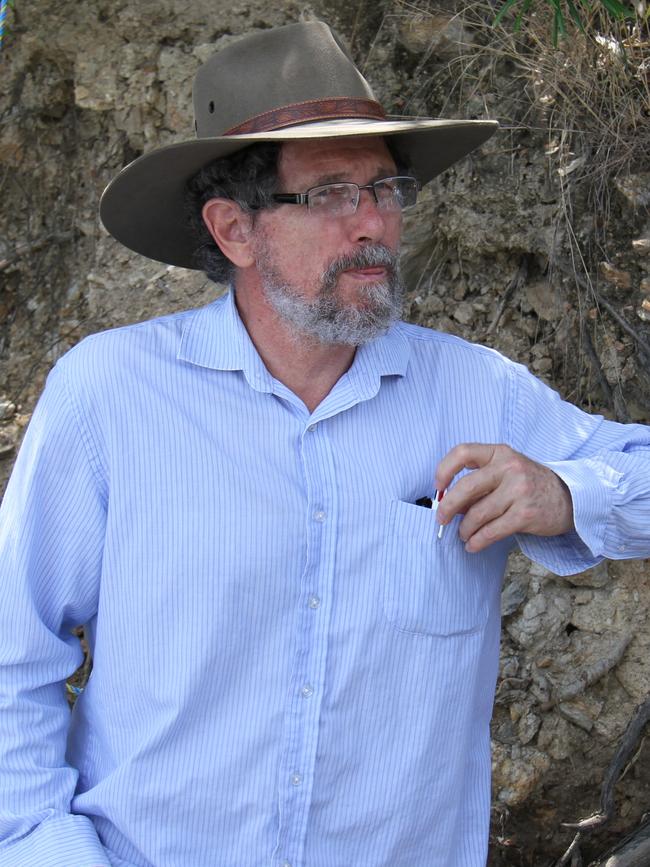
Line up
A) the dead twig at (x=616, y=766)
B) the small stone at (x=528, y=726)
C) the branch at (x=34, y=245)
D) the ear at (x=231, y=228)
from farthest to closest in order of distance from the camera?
the branch at (x=34, y=245) → the small stone at (x=528, y=726) → the dead twig at (x=616, y=766) → the ear at (x=231, y=228)

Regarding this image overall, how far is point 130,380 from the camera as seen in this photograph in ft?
7.22

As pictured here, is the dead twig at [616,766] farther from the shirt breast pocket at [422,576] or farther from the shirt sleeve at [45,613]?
the shirt sleeve at [45,613]

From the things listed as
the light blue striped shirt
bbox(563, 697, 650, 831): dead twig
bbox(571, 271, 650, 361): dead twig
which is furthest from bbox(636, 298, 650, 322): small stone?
the light blue striped shirt

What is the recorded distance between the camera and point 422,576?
7.07 feet

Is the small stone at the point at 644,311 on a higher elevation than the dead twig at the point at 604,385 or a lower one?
higher

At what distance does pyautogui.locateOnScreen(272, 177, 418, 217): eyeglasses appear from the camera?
225 centimetres

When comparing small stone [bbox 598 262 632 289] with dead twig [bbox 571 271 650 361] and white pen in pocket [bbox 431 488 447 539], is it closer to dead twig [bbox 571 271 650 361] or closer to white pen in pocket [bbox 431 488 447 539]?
dead twig [bbox 571 271 650 361]

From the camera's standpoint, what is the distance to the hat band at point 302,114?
2.27 m

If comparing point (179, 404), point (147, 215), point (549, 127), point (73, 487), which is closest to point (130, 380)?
point (179, 404)

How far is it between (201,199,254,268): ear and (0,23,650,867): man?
0.04 metres

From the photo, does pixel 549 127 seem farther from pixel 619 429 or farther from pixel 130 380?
pixel 130 380

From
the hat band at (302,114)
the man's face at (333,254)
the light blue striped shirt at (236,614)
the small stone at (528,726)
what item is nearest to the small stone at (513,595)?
the small stone at (528,726)

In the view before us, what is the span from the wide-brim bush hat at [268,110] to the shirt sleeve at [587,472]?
25.9 inches

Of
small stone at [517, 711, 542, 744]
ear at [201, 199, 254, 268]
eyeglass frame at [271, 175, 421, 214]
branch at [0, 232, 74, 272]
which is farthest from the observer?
branch at [0, 232, 74, 272]
